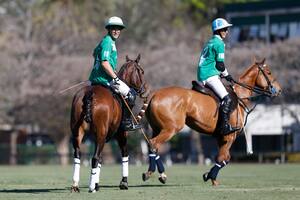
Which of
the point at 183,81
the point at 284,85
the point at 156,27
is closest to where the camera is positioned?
the point at 284,85

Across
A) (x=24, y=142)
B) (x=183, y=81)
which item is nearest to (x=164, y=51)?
(x=183, y=81)

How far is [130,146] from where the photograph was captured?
6450 centimetres

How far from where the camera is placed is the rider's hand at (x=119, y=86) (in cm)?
1817

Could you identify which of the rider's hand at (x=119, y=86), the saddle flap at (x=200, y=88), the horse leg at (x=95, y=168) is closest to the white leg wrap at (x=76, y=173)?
the horse leg at (x=95, y=168)

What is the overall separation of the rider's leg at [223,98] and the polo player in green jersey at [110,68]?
7.92 feet

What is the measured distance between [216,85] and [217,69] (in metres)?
0.35

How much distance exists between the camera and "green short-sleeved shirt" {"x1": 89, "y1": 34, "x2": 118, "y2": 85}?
18.2 m

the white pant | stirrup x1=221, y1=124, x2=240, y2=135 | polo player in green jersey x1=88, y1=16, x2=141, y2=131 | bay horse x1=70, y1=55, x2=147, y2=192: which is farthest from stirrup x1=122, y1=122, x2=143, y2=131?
stirrup x1=221, y1=124, x2=240, y2=135

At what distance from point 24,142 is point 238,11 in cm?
2353

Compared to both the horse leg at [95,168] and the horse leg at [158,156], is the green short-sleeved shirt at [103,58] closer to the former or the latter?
the horse leg at [95,168]

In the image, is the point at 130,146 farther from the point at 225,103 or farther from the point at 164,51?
the point at 225,103

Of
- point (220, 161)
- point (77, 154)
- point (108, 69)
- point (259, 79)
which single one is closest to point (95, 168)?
point (77, 154)

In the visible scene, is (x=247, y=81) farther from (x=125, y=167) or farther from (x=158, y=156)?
(x=125, y=167)

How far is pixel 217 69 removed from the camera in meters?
20.4
